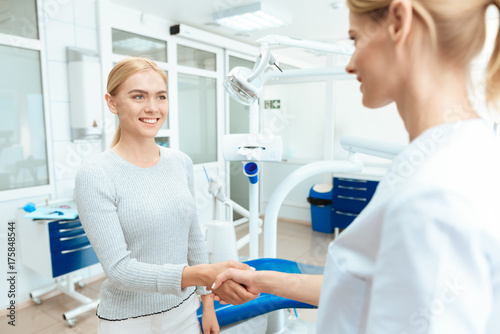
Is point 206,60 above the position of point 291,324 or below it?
above

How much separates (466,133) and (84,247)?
9.64 feet

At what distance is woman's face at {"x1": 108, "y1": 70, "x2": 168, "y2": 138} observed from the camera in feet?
3.98

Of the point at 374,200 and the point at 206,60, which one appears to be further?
the point at 206,60

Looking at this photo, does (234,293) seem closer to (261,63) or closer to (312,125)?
(261,63)

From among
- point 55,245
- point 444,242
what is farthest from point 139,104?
point 55,245

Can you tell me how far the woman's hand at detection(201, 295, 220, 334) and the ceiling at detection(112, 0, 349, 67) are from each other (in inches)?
112

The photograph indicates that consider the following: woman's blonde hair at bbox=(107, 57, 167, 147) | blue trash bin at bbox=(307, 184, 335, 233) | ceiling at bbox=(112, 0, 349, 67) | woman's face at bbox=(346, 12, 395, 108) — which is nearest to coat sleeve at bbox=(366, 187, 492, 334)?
woman's face at bbox=(346, 12, 395, 108)

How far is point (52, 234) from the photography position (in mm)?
2625

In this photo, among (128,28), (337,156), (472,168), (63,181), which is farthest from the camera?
(337,156)

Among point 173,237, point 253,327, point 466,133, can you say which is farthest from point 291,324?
point 466,133

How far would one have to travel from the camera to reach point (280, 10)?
3.55 meters

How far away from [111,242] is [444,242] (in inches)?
36.2

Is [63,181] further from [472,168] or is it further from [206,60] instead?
[472,168]

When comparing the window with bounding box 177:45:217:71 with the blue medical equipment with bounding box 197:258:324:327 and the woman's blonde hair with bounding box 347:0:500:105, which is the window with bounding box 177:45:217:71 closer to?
the blue medical equipment with bounding box 197:258:324:327
